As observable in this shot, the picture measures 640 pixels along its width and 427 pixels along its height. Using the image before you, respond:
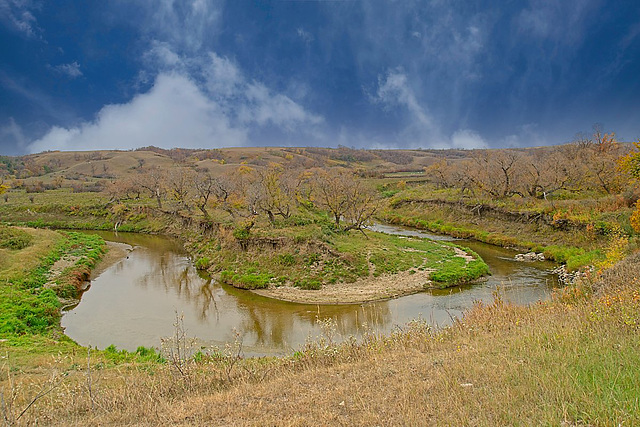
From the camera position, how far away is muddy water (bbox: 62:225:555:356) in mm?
17188

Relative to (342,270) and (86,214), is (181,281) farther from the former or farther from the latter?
(86,214)

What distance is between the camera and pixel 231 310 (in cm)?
2081

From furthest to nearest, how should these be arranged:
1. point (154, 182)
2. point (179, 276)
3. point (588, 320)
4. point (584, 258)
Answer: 1. point (154, 182)
2. point (179, 276)
3. point (584, 258)
4. point (588, 320)

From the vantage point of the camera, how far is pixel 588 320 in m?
7.65

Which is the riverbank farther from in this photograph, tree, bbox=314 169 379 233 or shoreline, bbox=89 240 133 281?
shoreline, bbox=89 240 133 281

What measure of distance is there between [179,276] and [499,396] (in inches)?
1059

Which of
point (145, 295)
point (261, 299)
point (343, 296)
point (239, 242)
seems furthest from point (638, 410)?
point (239, 242)

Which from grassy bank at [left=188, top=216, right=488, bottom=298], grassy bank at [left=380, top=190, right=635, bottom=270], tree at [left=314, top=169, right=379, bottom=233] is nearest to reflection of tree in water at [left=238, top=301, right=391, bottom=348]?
grassy bank at [left=188, top=216, right=488, bottom=298]

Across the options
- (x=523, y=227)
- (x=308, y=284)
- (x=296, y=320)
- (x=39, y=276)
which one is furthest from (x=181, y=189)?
(x=523, y=227)

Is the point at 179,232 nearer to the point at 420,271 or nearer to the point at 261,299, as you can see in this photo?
the point at 261,299

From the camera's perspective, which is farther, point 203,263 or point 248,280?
point 203,263

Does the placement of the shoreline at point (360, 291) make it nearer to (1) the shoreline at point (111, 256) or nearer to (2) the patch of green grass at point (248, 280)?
(2) the patch of green grass at point (248, 280)

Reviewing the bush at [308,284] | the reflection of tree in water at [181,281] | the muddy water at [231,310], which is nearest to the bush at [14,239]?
the muddy water at [231,310]

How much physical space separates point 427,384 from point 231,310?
16.7 meters
